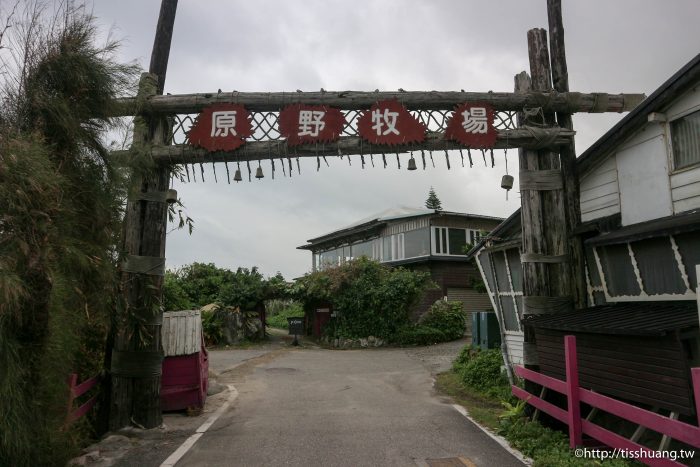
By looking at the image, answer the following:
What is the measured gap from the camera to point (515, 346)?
11492mm

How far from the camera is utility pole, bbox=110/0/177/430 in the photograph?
7762 millimetres

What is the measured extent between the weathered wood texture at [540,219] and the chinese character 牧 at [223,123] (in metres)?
4.77

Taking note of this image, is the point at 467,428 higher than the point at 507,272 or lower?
lower

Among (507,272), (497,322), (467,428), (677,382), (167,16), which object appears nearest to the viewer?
(677,382)

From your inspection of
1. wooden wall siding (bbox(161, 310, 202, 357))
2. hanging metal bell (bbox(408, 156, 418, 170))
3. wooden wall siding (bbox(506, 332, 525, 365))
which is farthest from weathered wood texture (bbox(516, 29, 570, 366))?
wooden wall siding (bbox(161, 310, 202, 357))

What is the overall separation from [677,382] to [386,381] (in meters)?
8.72

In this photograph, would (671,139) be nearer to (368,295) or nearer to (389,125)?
(389,125)

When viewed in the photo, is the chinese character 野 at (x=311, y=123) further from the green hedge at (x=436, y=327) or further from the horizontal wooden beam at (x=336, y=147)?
the green hedge at (x=436, y=327)

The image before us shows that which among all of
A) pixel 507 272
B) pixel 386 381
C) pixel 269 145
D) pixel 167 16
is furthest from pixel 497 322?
pixel 167 16

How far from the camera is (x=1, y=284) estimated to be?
410 cm

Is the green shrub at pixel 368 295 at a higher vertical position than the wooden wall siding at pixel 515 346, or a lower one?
higher

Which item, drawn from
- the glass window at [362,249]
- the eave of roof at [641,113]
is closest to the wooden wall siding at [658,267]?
the eave of roof at [641,113]

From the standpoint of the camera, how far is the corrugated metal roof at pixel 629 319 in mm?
5185

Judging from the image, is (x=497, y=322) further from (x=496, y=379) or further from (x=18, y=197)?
(x=18, y=197)
